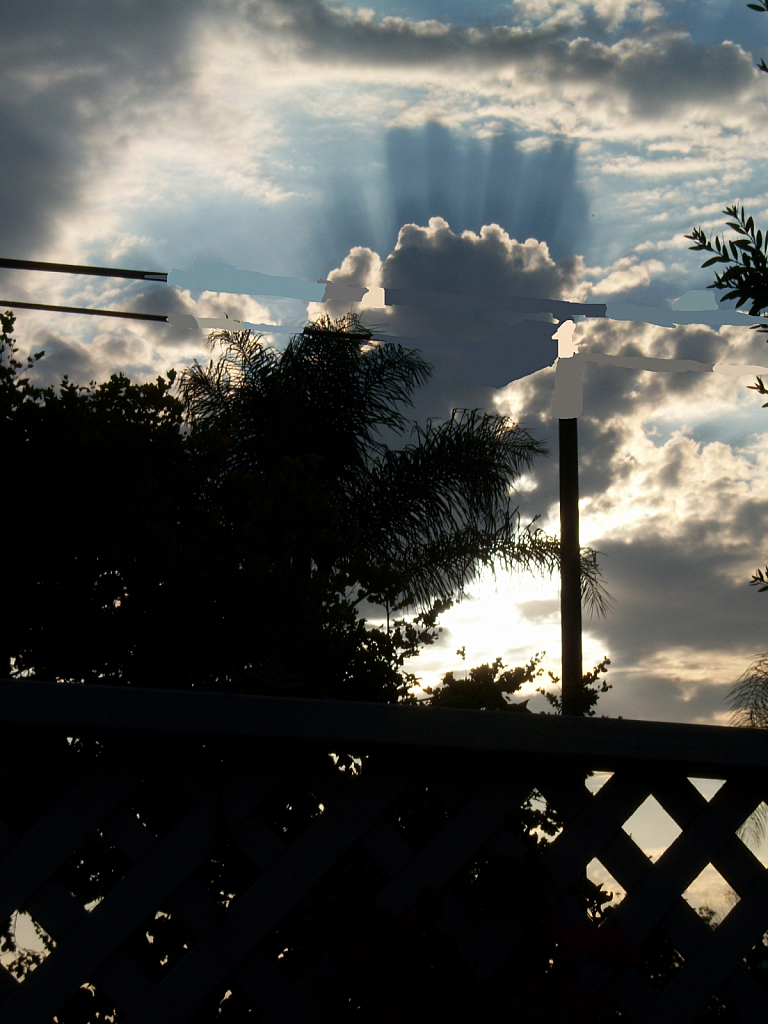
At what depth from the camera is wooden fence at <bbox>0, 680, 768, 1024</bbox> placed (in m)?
2.45

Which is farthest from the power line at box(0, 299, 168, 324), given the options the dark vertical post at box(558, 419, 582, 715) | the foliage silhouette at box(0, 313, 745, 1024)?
the dark vertical post at box(558, 419, 582, 715)

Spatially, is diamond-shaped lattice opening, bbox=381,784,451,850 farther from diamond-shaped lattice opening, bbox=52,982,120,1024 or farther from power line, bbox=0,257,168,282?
power line, bbox=0,257,168,282

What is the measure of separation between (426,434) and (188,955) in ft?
48.5

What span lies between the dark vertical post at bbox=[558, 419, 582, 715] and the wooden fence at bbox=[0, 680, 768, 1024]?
27.0 feet

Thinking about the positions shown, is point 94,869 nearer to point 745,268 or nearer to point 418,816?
point 418,816

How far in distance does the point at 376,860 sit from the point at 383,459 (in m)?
14.4

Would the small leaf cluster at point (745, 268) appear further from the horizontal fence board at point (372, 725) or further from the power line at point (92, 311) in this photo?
the power line at point (92, 311)

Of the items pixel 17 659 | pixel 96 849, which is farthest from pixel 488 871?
pixel 17 659

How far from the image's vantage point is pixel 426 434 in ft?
55.8

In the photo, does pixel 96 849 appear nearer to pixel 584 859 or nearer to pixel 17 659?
pixel 584 859

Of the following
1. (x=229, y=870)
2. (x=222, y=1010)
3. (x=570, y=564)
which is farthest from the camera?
(x=570, y=564)

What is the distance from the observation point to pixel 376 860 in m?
2.65

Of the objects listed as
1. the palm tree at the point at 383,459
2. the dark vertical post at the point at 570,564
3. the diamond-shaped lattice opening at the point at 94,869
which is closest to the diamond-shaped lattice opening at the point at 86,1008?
the diamond-shaped lattice opening at the point at 94,869

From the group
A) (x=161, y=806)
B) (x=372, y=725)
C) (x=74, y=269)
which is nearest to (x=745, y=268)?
(x=372, y=725)
